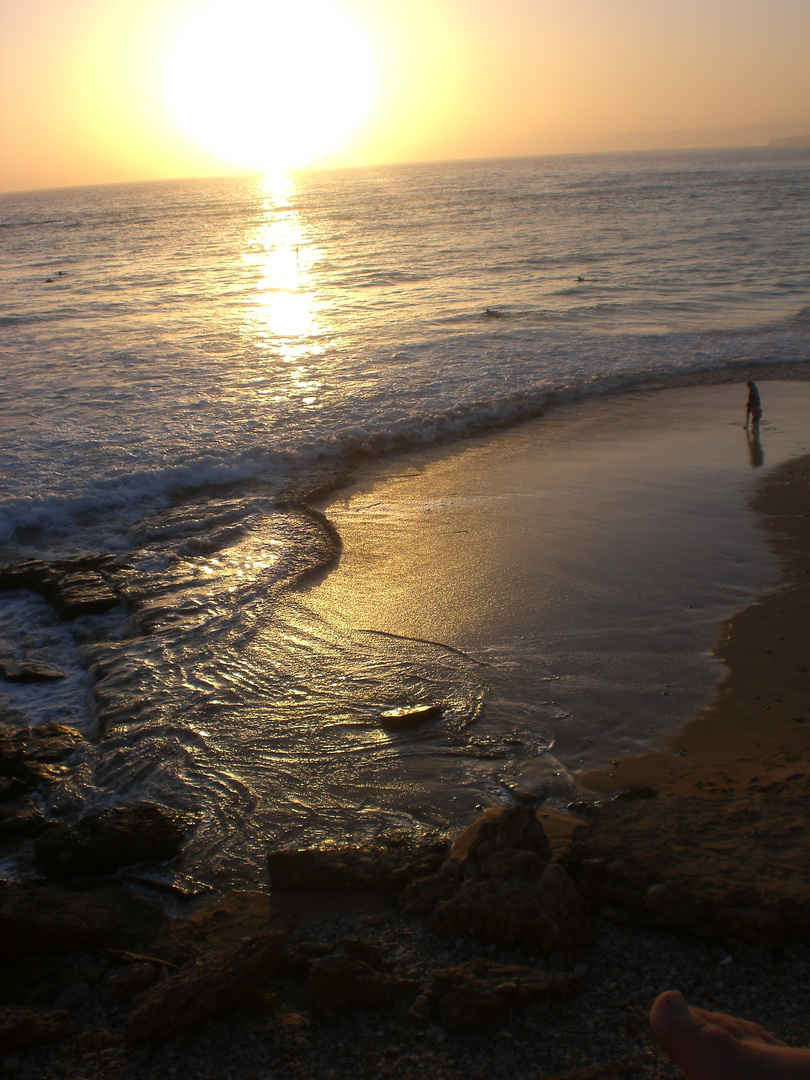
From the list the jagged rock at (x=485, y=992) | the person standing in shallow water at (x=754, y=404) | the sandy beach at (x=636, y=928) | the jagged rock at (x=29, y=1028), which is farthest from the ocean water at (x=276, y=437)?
the person standing in shallow water at (x=754, y=404)

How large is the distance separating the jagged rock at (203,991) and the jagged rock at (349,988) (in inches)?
8.9

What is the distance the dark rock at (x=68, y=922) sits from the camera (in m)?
3.36

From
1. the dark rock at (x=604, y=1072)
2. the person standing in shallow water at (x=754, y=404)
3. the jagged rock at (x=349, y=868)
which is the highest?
the person standing in shallow water at (x=754, y=404)

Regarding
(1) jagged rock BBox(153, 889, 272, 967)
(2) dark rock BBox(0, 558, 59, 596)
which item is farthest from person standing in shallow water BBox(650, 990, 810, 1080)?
(2) dark rock BBox(0, 558, 59, 596)

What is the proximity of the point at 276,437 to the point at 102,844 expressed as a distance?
335 inches

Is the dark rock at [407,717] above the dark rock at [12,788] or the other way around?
above

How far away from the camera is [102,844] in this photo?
3992mm

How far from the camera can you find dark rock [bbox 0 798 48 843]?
169 inches

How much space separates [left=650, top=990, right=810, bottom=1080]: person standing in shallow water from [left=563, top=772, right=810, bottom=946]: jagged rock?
67 centimetres

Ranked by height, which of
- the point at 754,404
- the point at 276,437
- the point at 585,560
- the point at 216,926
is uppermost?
the point at 754,404

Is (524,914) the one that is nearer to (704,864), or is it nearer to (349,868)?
(704,864)

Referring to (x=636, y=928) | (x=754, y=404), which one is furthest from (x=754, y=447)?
(x=636, y=928)

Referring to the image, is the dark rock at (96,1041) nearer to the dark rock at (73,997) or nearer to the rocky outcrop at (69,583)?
the dark rock at (73,997)

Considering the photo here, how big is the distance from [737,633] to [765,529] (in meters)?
2.27
